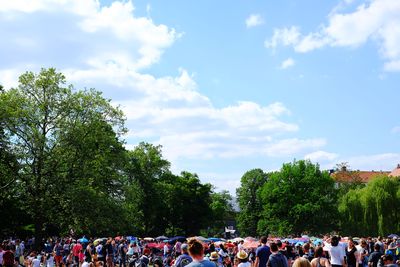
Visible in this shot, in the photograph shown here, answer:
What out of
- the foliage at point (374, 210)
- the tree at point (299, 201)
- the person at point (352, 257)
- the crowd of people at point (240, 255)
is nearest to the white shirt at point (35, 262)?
the crowd of people at point (240, 255)

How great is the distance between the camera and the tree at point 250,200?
3462 inches

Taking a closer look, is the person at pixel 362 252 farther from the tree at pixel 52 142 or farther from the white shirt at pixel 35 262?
the tree at pixel 52 142

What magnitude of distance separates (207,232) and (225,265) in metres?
69.3

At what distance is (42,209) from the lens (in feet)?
129

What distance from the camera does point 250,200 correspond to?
297 ft

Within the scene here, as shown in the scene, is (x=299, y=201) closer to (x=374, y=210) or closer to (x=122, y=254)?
(x=374, y=210)

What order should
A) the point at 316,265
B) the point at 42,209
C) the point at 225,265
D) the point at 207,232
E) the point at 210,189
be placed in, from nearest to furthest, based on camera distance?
the point at 316,265 → the point at 225,265 → the point at 42,209 → the point at 210,189 → the point at 207,232

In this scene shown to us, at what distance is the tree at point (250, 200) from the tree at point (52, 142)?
48241mm

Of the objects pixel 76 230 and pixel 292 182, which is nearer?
pixel 76 230

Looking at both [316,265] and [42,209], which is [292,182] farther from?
[316,265]

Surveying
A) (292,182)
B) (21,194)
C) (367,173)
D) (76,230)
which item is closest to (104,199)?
(76,230)

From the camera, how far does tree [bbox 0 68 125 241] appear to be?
130ft

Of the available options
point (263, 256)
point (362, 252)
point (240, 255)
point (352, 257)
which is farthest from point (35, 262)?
point (362, 252)

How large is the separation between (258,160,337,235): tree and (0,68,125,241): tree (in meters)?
32.0
